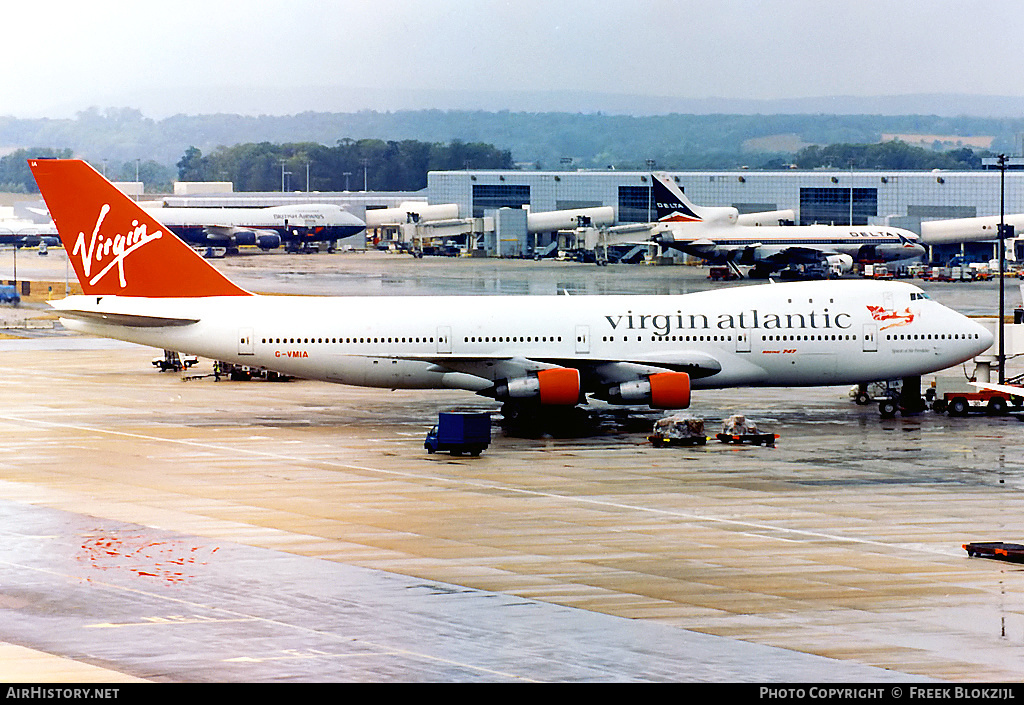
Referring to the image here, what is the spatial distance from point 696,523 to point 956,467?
12.8 meters

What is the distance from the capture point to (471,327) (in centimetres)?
5653

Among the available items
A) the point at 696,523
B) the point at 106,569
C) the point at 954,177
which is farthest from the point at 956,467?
the point at 954,177

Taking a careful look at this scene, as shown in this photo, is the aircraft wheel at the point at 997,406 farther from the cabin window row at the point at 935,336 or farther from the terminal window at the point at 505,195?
the terminal window at the point at 505,195

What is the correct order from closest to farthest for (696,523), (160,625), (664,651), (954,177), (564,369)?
1. (664,651)
2. (160,625)
3. (696,523)
4. (564,369)
5. (954,177)

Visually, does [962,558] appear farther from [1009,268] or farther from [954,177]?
[954,177]

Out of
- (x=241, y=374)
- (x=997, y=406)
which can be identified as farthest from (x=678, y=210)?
(x=997, y=406)

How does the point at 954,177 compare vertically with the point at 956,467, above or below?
above

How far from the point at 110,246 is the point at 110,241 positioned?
19 cm

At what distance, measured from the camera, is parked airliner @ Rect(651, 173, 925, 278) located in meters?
146

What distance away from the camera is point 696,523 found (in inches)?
1480

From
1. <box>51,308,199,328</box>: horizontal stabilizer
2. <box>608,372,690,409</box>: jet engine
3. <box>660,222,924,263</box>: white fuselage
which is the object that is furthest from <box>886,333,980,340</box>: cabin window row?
<box>660,222,924,263</box>: white fuselage

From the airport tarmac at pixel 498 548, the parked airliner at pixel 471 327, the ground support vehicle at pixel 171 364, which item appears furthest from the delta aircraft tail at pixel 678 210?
the parked airliner at pixel 471 327

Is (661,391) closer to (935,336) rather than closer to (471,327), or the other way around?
(471,327)

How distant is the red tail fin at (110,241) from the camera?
57062 mm
